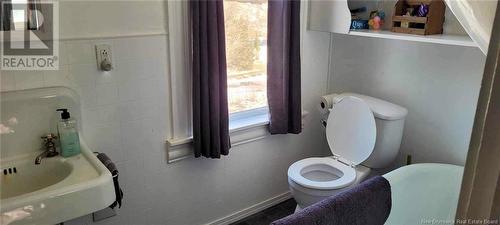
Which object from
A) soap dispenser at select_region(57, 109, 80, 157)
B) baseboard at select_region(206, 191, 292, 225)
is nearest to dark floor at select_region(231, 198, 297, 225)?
baseboard at select_region(206, 191, 292, 225)

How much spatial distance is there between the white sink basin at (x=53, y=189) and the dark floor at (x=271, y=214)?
3.94 ft

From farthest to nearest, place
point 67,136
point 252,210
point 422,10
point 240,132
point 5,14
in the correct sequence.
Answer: point 252,210 < point 240,132 < point 422,10 < point 67,136 < point 5,14

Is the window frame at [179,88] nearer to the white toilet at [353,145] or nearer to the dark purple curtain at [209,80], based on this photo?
the dark purple curtain at [209,80]

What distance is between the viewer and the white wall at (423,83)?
1852 mm

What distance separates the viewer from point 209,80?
180 centimetres

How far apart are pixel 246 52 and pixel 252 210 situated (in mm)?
1042

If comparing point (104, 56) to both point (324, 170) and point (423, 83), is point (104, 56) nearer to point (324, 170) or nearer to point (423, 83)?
point (324, 170)

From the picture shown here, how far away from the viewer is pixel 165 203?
76.3 inches

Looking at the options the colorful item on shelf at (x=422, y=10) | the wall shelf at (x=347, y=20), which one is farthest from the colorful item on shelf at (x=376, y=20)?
the colorful item on shelf at (x=422, y=10)

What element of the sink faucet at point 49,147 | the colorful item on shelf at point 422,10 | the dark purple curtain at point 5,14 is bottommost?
the sink faucet at point 49,147

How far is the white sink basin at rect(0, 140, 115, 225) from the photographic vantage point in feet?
3.42

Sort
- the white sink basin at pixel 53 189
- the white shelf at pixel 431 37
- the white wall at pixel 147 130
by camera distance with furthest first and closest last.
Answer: the white shelf at pixel 431 37, the white wall at pixel 147 130, the white sink basin at pixel 53 189

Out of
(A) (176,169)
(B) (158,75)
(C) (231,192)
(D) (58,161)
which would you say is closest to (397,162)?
(C) (231,192)

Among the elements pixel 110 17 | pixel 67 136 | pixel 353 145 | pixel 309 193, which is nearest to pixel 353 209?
pixel 309 193
